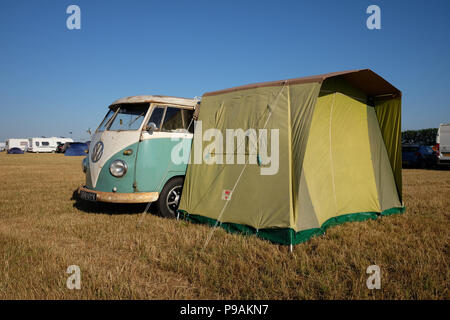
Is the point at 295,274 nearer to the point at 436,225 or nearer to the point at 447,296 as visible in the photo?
the point at 447,296

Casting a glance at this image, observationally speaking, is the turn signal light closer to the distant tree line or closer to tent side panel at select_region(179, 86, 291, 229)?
tent side panel at select_region(179, 86, 291, 229)

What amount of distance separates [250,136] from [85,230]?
2972mm

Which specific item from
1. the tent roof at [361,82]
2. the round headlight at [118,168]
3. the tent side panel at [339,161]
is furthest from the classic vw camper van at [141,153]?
the tent side panel at [339,161]

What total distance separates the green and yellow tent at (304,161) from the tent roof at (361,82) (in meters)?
0.02

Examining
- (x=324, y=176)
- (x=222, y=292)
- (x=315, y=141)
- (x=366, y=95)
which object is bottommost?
(x=222, y=292)

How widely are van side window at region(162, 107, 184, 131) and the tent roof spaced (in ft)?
2.28

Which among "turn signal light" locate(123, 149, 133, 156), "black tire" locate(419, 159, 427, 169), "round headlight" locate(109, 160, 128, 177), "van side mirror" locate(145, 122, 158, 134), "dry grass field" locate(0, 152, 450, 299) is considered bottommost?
"dry grass field" locate(0, 152, 450, 299)

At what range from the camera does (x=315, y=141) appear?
4516mm

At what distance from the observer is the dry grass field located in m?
2.79

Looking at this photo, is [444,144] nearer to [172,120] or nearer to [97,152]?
[172,120]

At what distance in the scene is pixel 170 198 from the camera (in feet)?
18.1

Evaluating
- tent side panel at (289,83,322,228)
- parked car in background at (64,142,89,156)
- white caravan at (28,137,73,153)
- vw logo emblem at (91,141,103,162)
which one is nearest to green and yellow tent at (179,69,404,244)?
tent side panel at (289,83,322,228)

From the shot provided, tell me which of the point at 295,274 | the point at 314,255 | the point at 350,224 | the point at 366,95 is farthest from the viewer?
the point at 366,95
